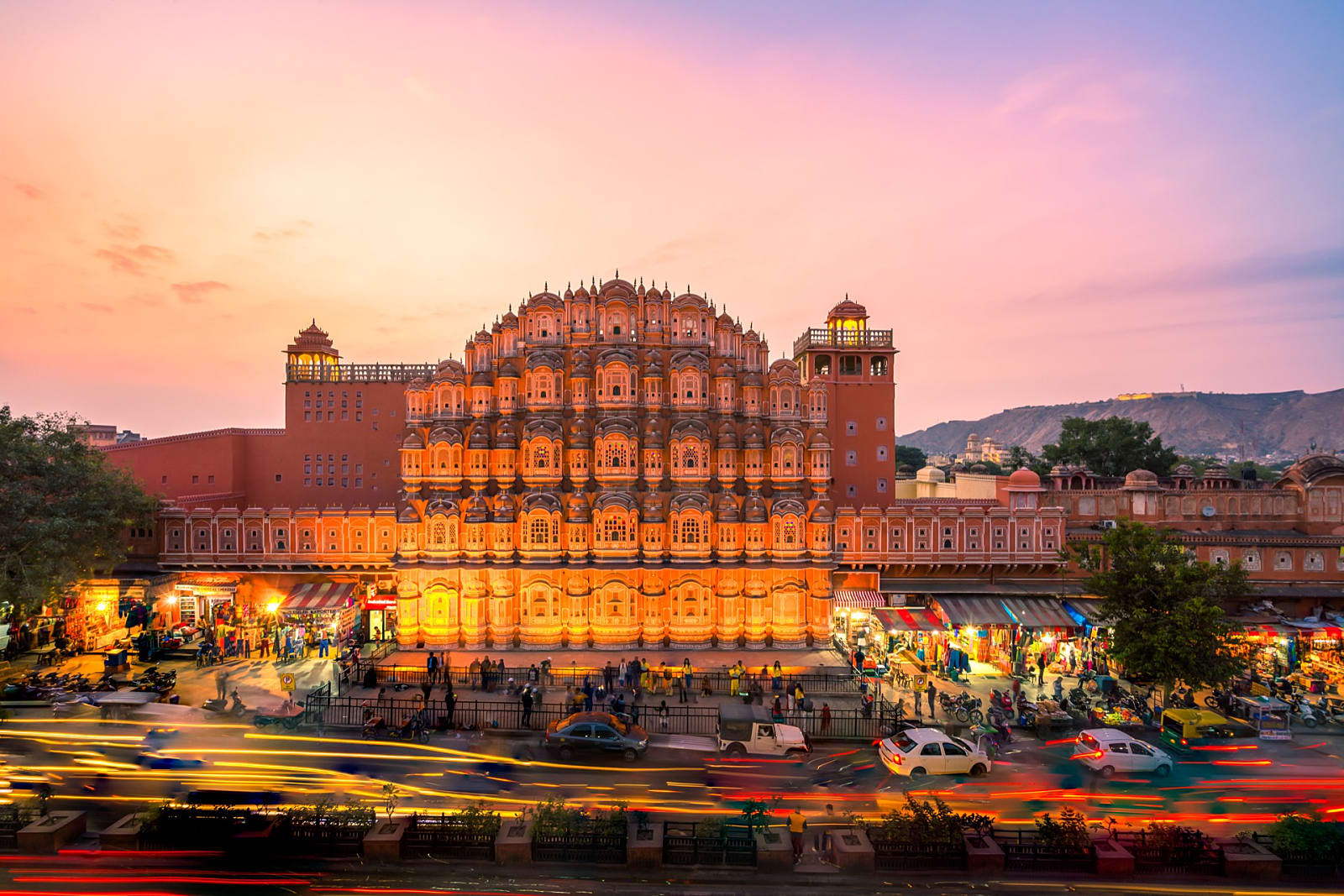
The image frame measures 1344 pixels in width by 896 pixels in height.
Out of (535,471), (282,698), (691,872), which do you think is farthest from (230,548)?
(691,872)

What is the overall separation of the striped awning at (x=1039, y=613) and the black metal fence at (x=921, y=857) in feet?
71.9

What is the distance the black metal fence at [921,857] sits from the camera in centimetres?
1507

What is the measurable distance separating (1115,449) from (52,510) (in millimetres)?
72687

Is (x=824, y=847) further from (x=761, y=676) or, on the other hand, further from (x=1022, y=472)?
(x=1022, y=472)

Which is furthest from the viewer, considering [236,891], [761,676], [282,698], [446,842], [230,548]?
[230,548]

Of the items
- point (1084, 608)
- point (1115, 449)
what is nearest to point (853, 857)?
point (1084, 608)

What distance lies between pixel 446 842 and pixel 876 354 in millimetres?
37059

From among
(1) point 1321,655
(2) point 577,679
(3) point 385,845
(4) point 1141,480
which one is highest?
(4) point 1141,480

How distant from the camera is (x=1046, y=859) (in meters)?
15.0

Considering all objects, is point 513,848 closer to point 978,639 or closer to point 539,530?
point 539,530

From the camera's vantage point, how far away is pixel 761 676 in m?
29.9

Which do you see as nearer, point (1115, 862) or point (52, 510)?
point (1115, 862)

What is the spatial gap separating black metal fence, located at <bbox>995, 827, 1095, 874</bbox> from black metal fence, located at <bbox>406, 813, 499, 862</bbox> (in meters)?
11.2

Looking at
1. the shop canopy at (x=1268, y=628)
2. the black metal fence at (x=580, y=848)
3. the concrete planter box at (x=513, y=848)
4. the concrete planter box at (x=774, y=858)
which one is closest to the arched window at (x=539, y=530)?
the concrete planter box at (x=513, y=848)
